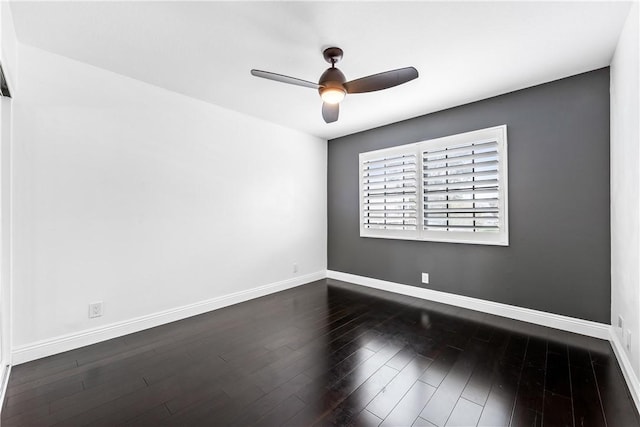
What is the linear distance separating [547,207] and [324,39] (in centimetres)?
272

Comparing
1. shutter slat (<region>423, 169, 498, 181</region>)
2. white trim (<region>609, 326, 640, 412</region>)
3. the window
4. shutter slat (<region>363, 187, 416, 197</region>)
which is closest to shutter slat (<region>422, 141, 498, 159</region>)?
the window

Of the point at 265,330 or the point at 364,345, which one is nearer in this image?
the point at 364,345

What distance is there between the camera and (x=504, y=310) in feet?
10.2

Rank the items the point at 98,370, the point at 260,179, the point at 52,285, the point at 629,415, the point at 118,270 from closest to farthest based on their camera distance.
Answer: the point at 629,415 → the point at 98,370 → the point at 52,285 → the point at 118,270 → the point at 260,179

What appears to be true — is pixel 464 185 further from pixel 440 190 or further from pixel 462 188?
pixel 440 190

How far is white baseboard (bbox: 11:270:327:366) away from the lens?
7.38ft

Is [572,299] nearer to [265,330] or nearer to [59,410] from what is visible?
[265,330]

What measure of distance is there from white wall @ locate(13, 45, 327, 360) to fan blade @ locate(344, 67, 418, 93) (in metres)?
1.52

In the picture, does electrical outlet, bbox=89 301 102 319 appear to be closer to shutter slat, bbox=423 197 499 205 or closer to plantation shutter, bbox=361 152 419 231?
plantation shutter, bbox=361 152 419 231

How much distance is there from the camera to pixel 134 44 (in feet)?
7.36

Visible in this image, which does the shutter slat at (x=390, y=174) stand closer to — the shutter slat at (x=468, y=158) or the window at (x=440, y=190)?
the window at (x=440, y=190)

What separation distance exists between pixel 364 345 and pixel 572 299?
210 centimetres

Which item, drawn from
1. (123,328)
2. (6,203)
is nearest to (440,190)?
(123,328)

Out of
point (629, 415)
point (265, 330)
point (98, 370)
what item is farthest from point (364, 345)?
point (98, 370)
